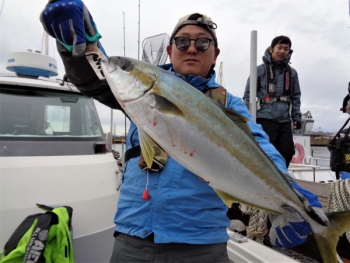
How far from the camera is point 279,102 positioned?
5434 mm

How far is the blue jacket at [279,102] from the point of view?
17.7ft

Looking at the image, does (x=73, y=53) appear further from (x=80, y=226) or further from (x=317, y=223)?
(x=80, y=226)

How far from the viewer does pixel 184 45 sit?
7.66 ft

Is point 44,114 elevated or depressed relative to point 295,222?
elevated

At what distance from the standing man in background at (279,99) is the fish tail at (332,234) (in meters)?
3.76

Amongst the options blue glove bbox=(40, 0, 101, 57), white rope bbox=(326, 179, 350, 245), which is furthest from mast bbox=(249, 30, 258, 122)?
blue glove bbox=(40, 0, 101, 57)

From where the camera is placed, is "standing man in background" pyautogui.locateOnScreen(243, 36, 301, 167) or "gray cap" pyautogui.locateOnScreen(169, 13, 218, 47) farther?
"standing man in background" pyautogui.locateOnScreen(243, 36, 301, 167)

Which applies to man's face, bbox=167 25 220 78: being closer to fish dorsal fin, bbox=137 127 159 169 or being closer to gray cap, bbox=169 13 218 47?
gray cap, bbox=169 13 218 47

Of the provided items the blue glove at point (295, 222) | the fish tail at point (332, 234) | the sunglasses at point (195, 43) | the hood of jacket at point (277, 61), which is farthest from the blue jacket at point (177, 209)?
the hood of jacket at point (277, 61)

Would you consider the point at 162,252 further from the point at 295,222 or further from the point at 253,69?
the point at 253,69

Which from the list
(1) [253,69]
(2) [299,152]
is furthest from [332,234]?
(2) [299,152]

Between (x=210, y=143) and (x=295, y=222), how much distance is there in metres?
0.76

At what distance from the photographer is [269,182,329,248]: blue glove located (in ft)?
5.49

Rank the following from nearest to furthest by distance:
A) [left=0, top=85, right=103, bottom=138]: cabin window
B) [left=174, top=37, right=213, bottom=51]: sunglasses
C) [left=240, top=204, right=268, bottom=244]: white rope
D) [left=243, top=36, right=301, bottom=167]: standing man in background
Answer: [left=174, top=37, right=213, bottom=51]: sunglasses → [left=0, top=85, right=103, bottom=138]: cabin window → [left=240, top=204, right=268, bottom=244]: white rope → [left=243, top=36, right=301, bottom=167]: standing man in background
